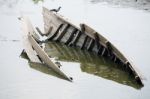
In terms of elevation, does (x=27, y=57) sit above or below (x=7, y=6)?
above

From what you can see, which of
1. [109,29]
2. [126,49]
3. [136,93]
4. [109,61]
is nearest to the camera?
[136,93]

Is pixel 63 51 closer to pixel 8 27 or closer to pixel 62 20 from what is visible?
pixel 62 20

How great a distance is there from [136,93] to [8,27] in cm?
986

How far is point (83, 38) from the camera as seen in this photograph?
49.3 ft

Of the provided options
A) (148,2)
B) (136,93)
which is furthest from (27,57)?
(148,2)

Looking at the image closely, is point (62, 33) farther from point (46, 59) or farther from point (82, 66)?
point (46, 59)

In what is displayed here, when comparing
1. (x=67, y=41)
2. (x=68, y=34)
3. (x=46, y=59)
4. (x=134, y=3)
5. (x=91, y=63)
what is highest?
(x=46, y=59)

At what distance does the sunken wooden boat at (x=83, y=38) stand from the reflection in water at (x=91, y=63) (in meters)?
0.19

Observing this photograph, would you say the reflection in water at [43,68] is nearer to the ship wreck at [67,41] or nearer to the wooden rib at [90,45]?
the ship wreck at [67,41]

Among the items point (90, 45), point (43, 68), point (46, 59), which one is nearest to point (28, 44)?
point (43, 68)

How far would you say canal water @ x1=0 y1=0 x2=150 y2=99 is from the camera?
1098cm

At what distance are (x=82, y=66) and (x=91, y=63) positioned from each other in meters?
0.49

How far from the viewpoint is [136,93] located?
427 inches

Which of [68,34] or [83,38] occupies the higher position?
[83,38]
